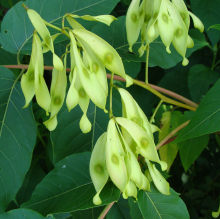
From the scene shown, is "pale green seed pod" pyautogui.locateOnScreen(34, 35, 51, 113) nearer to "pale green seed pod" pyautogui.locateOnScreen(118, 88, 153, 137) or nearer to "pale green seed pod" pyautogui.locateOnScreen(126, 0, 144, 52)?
"pale green seed pod" pyautogui.locateOnScreen(118, 88, 153, 137)

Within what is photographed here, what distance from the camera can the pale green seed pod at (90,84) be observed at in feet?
1.83

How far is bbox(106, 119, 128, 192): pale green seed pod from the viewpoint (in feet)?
1.91

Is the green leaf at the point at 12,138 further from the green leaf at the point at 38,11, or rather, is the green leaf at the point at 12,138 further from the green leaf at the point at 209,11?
the green leaf at the point at 209,11

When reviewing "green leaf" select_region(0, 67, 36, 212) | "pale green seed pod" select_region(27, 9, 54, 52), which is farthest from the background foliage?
"pale green seed pod" select_region(27, 9, 54, 52)

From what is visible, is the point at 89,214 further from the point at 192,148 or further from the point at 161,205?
the point at 192,148

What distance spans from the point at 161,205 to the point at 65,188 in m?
0.22

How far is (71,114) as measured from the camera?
996 millimetres

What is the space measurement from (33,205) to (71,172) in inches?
4.4

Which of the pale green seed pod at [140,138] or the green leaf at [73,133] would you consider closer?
the pale green seed pod at [140,138]

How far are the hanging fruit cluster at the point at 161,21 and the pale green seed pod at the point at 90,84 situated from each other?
206 millimetres

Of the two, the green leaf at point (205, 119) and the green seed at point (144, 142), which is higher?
the green seed at point (144, 142)

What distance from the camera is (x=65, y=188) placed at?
2.72ft

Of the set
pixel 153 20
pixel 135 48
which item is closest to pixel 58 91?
pixel 153 20

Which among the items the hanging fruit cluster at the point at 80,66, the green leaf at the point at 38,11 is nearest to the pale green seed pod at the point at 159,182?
the hanging fruit cluster at the point at 80,66
